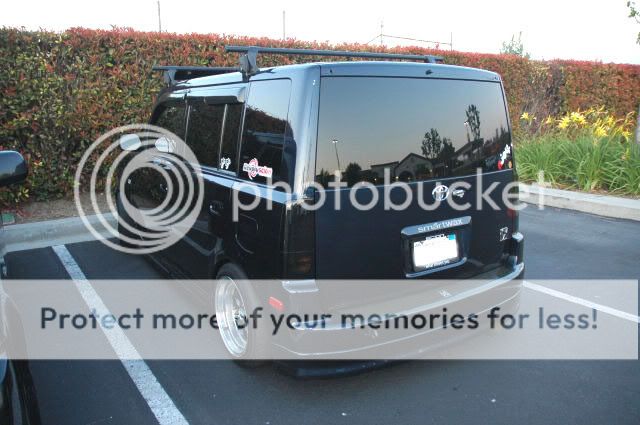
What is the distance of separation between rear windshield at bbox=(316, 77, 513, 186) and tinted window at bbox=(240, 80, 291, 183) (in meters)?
0.27

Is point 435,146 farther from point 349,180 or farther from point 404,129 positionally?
point 349,180

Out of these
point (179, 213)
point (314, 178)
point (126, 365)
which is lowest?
point (126, 365)

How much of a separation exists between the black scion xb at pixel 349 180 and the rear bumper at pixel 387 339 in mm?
27

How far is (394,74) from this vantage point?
2832 mm

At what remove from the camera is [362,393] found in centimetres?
301

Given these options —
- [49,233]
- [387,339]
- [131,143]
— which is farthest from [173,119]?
[49,233]

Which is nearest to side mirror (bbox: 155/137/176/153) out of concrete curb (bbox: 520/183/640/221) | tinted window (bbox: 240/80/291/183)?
tinted window (bbox: 240/80/291/183)

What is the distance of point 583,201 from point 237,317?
6272 millimetres

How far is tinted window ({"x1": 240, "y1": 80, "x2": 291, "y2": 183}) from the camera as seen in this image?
9.12 ft

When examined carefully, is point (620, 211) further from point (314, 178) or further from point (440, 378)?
point (314, 178)

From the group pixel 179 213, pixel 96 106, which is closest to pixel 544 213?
pixel 179 213

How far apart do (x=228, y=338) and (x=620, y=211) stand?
20.3ft

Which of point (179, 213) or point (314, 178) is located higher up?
point (314, 178)

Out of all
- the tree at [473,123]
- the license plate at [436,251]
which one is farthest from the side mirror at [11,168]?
the tree at [473,123]
